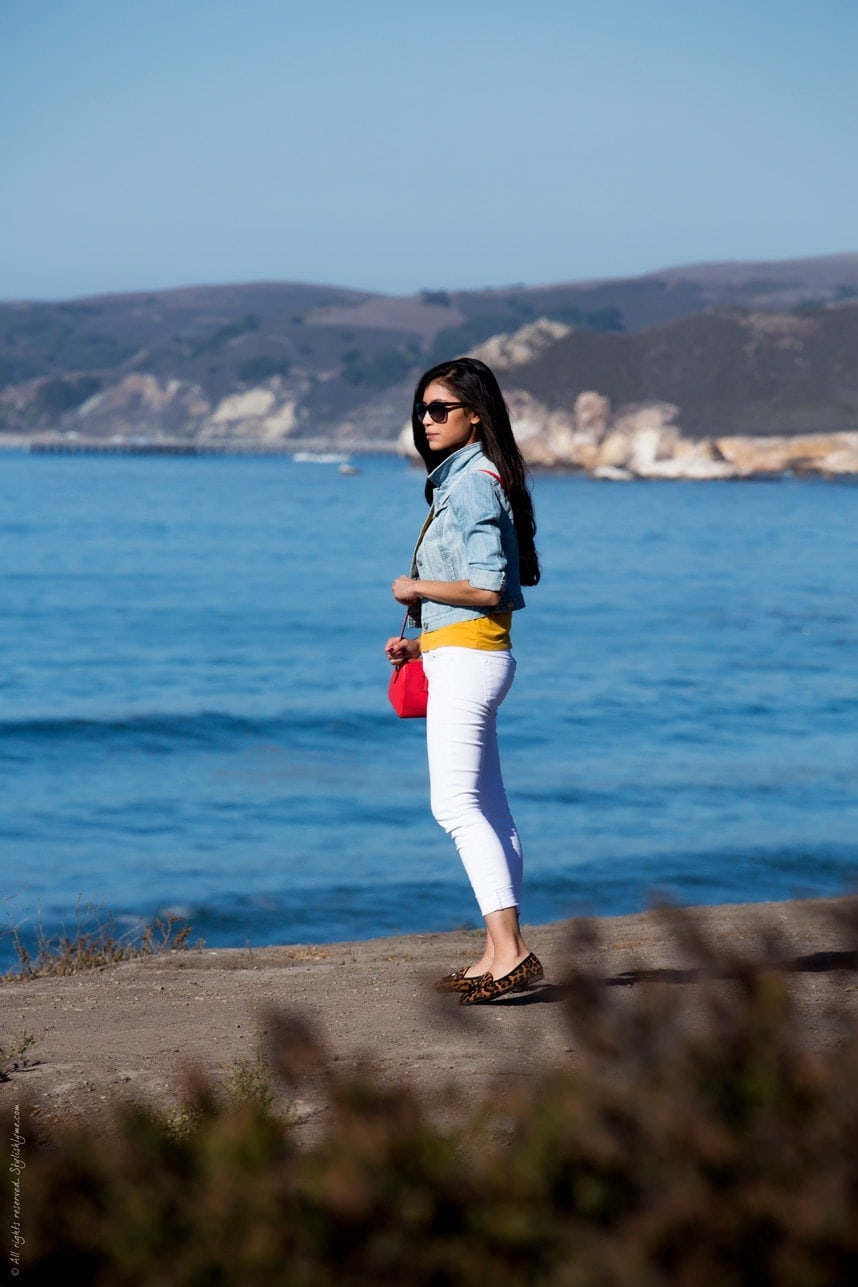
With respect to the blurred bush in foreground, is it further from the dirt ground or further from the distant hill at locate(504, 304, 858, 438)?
the distant hill at locate(504, 304, 858, 438)

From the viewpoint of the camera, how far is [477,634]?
511 cm

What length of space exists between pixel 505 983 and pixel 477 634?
3.85 feet

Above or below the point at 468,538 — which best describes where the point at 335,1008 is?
below

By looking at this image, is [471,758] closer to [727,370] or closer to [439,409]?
[439,409]

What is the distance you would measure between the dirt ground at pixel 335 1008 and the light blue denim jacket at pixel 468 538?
1129 mm

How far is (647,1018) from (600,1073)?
4.2 inches

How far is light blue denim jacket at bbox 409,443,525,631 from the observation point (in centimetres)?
501

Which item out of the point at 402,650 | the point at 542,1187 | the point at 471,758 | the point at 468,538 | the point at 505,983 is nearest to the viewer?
the point at 542,1187

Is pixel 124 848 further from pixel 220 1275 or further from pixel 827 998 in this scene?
pixel 220 1275

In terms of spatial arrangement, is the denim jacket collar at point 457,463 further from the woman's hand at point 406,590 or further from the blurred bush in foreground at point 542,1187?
the blurred bush in foreground at point 542,1187

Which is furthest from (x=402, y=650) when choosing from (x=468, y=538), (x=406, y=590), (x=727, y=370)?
(x=727, y=370)

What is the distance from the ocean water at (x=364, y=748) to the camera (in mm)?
12062

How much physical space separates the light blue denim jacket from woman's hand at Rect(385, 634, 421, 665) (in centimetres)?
18

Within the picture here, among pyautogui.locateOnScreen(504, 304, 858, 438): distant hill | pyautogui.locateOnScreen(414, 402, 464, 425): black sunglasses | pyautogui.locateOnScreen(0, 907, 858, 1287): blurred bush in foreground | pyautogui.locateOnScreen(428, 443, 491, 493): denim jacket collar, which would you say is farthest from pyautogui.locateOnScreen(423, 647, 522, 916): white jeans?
pyautogui.locateOnScreen(504, 304, 858, 438): distant hill
